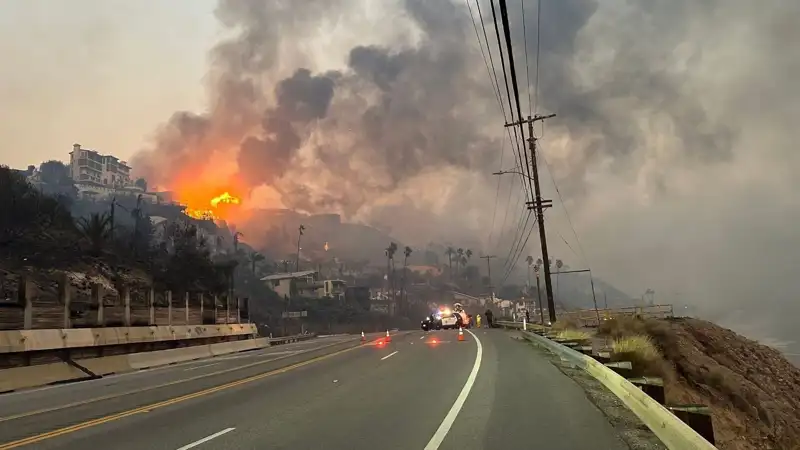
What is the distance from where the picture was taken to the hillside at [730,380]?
19531 mm

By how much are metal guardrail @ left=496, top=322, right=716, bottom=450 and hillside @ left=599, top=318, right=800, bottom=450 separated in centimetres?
226

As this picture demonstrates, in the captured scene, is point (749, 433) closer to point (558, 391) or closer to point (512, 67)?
point (558, 391)

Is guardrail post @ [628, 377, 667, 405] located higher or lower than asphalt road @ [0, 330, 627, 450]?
higher

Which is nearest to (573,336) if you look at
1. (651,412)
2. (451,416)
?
(451,416)

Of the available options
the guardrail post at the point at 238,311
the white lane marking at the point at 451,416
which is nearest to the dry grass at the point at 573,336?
the white lane marking at the point at 451,416

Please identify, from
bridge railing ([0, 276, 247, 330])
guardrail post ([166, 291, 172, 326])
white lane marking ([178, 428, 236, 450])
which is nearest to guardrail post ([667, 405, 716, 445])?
white lane marking ([178, 428, 236, 450])

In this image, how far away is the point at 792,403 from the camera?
31250mm

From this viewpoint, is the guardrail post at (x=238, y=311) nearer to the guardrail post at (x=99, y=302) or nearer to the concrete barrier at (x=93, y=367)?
the concrete barrier at (x=93, y=367)

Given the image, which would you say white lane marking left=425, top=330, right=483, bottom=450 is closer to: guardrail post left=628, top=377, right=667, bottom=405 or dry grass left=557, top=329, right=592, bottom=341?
guardrail post left=628, top=377, right=667, bottom=405

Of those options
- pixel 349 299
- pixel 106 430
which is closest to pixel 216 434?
pixel 106 430

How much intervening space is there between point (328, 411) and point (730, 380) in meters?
22.7

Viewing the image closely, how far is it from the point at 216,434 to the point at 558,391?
22.9ft

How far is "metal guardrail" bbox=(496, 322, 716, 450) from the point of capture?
5.59 metres

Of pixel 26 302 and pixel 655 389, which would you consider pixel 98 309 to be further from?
pixel 655 389
